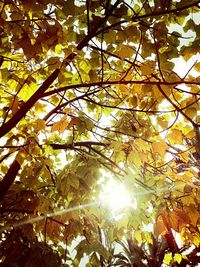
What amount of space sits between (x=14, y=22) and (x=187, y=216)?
2134 mm

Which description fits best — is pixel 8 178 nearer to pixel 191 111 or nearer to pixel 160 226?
pixel 160 226

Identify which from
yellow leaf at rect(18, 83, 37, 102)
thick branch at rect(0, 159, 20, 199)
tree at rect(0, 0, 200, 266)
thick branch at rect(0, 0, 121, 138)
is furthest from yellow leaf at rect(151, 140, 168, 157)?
thick branch at rect(0, 159, 20, 199)

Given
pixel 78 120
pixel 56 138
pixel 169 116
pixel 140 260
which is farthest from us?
pixel 140 260

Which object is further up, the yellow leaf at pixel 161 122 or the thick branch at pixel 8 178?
the thick branch at pixel 8 178

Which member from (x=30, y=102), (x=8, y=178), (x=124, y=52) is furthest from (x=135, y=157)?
(x=8, y=178)

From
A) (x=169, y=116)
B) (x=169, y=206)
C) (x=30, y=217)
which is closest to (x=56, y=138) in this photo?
(x=30, y=217)

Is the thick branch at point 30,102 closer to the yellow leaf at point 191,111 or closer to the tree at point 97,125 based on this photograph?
the tree at point 97,125

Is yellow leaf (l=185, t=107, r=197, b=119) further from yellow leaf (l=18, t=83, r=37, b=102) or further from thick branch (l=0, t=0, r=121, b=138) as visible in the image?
yellow leaf (l=18, t=83, r=37, b=102)

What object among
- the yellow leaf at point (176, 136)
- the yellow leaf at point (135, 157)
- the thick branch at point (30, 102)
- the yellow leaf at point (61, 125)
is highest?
the thick branch at point (30, 102)

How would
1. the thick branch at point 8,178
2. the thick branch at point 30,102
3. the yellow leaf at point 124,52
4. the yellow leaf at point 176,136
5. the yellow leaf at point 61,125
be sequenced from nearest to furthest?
the yellow leaf at point 124,52 < the thick branch at point 30,102 < the yellow leaf at point 176,136 < the yellow leaf at point 61,125 < the thick branch at point 8,178

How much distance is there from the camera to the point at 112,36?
2734 mm

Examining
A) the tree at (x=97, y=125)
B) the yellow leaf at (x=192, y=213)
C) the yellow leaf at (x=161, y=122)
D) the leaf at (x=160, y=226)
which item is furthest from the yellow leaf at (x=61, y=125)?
the yellow leaf at (x=192, y=213)

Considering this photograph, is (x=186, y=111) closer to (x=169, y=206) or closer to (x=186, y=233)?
(x=169, y=206)

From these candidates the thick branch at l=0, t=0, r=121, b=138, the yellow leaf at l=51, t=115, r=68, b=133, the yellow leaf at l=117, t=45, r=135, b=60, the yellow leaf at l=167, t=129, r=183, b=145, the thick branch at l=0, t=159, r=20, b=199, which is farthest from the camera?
the thick branch at l=0, t=159, r=20, b=199
